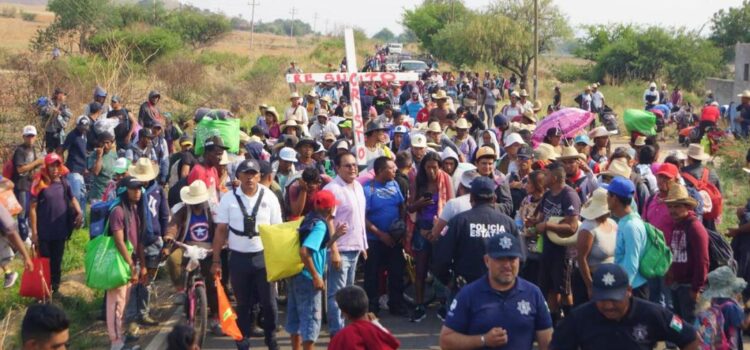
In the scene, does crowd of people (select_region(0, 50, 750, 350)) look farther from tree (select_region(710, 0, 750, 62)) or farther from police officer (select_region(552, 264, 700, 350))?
tree (select_region(710, 0, 750, 62))

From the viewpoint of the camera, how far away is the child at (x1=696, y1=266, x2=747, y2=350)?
6.72 m

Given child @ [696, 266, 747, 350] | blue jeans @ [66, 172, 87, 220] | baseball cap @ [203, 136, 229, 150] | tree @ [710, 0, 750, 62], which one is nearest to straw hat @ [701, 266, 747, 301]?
child @ [696, 266, 747, 350]

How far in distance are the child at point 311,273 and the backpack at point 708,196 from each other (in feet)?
12.1

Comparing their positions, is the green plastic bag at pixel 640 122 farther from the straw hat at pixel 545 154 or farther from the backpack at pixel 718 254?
the backpack at pixel 718 254

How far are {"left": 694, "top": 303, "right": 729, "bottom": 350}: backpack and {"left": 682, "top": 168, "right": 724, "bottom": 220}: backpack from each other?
2.88 metres

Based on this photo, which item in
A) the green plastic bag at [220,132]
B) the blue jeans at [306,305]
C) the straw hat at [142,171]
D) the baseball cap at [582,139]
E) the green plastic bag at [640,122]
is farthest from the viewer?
the green plastic bag at [640,122]

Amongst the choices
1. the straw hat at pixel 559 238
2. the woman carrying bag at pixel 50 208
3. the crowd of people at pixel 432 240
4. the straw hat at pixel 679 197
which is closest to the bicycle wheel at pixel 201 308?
the crowd of people at pixel 432 240

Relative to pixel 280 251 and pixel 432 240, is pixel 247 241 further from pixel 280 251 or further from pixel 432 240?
pixel 432 240

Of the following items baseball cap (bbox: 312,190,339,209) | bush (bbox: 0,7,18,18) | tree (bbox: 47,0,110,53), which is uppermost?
bush (bbox: 0,7,18,18)

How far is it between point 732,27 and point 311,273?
206 feet

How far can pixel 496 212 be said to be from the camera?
7895 millimetres

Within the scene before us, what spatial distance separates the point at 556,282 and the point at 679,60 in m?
45.8

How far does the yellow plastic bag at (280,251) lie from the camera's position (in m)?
8.23

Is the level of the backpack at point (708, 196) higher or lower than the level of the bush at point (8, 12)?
lower
